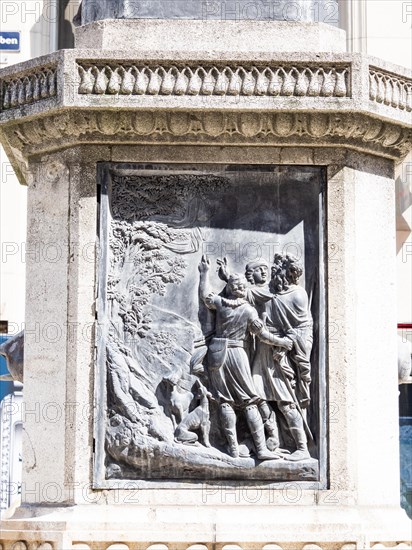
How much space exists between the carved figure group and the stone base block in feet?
1.46

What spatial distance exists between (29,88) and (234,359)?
229 cm

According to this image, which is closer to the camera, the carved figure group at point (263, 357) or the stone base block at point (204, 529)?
the stone base block at point (204, 529)

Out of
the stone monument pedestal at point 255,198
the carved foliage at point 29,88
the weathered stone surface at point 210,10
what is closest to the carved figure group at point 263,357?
the stone monument pedestal at point 255,198

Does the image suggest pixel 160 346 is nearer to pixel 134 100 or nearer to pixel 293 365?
pixel 293 365

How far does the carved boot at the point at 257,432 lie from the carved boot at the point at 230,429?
11cm

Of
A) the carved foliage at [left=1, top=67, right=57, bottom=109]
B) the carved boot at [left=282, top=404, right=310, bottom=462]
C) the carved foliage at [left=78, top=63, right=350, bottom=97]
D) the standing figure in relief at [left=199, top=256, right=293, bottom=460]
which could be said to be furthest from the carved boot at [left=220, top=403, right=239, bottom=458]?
the carved foliage at [left=1, top=67, right=57, bottom=109]

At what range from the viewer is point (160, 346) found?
11344mm

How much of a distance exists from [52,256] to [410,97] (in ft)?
8.73

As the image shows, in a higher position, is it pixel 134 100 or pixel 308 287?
pixel 134 100

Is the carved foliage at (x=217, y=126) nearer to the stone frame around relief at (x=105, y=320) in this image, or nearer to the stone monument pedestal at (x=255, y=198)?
the stone monument pedestal at (x=255, y=198)

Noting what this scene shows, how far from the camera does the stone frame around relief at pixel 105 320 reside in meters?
11.2

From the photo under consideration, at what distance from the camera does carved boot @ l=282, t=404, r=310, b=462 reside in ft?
36.8

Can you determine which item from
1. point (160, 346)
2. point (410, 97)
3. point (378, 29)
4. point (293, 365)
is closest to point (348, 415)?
point (293, 365)

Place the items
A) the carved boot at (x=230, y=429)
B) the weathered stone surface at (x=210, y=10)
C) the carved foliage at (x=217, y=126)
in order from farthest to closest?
the weathered stone surface at (x=210, y=10) < the carved foliage at (x=217, y=126) < the carved boot at (x=230, y=429)
